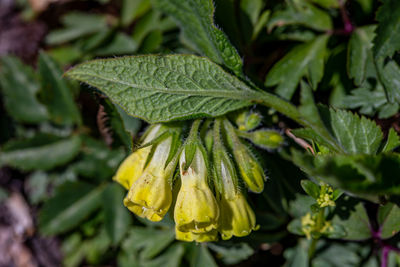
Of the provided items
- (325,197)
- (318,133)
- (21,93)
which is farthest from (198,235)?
(21,93)

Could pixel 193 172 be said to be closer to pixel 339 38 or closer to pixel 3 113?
pixel 339 38

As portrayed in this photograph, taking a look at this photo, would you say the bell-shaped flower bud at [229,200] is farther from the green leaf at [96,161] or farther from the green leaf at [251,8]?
the green leaf at [96,161]

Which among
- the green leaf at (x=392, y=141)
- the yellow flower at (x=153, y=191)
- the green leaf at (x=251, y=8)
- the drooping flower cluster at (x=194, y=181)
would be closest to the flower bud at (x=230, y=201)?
the drooping flower cluster at (x=194, y=181)

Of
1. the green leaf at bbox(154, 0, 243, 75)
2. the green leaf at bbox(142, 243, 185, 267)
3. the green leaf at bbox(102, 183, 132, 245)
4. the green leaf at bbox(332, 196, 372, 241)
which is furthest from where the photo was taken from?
the green leaf at bbox(102, 183, 132, 245)

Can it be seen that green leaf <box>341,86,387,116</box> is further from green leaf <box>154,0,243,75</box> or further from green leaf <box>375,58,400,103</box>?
green leaf <box>154,0,243,75</box>

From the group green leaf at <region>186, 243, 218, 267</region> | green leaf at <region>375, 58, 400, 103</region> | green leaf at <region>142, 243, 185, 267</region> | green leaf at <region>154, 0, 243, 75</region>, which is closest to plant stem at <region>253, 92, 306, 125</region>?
green leaf at <region>154, 0, 243, 75</region>

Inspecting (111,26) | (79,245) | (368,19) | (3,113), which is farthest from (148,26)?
(79,245)
